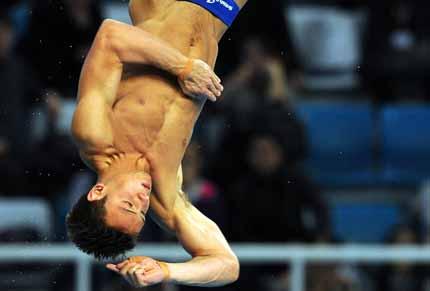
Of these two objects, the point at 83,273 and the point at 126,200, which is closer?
the point at 126,200

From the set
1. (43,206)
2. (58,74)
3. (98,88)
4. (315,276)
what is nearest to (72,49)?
(58,74)

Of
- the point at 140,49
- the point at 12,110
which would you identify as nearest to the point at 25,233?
the point at 12,110

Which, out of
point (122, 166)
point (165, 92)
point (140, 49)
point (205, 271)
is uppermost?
point (140, 49)

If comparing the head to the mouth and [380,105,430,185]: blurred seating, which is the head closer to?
the mouth

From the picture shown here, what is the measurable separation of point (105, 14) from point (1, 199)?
1818 mm

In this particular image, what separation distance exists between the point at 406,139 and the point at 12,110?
113 inches

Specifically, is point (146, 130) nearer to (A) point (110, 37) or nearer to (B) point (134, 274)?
(A) point (110, 37)

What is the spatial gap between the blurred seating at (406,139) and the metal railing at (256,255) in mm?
1740

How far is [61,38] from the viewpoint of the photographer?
32.5 ft

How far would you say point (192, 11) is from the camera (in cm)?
746

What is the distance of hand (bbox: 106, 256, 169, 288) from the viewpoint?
21.8ft

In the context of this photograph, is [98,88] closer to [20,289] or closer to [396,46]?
[20,289]

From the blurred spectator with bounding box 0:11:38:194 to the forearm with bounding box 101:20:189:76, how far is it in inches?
108

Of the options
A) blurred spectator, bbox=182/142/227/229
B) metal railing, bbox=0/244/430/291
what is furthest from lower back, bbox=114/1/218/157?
blurred spectator, bbox=182/142/227/229
